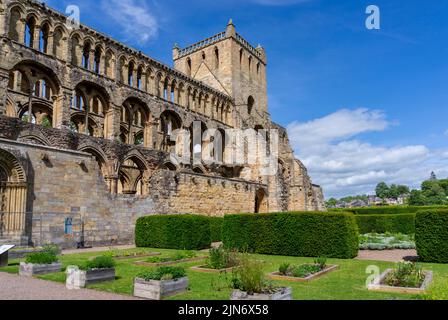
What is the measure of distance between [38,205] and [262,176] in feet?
77.3

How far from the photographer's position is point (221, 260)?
9.78 metres

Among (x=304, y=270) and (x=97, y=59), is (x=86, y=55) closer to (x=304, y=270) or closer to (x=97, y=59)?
(x=97, y=59)

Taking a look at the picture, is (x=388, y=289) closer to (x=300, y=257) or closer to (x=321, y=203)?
(x=300, y=257)

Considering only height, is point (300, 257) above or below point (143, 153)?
below

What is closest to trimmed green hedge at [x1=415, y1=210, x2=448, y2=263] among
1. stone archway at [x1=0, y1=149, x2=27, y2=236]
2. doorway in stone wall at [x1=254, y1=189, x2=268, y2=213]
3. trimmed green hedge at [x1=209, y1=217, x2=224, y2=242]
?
trimmed green hedge at [x1=209, y1=217, x2=224, y2=242]

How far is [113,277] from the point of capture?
8.39 m

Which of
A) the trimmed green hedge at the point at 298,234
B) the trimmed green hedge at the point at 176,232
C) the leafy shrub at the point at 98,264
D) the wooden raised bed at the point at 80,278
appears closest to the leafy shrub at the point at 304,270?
the trimmed green hedge at the point at 298,234

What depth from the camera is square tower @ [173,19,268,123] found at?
43875 mm

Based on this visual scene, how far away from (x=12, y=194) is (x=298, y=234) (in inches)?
420

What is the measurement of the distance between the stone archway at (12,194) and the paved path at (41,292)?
6401 mm

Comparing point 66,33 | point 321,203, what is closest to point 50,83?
point 66,33

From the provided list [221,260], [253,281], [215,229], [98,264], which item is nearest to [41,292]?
[98,264]

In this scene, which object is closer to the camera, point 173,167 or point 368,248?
point 368,248
